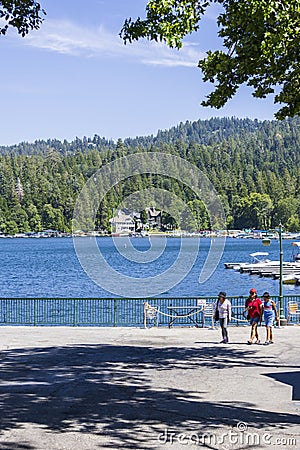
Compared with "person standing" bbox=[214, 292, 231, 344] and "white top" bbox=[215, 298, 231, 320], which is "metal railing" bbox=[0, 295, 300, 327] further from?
"white top" bbox=[215, 298, 231, 320]

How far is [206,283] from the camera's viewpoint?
240ft

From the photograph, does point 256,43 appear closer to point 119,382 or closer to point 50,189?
point 119,382

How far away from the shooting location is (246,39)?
49.2ft

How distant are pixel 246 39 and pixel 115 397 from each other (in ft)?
25.8

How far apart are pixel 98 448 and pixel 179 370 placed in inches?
271

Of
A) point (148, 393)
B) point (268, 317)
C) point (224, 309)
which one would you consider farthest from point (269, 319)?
point (148, 393)

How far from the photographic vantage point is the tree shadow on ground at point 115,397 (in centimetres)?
1134

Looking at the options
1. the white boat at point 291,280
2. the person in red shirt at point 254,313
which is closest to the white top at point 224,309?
the person in red shirt at point 254,313

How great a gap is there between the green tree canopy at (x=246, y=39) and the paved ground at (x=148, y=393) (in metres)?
6.42

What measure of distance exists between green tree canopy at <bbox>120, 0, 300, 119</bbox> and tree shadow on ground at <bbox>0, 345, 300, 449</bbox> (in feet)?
21.8

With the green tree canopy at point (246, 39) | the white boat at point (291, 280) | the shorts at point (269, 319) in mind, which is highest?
the green tree canopy at point (246, 39)

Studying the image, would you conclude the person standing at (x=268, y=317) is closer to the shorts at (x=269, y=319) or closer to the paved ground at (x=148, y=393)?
the shorts at (x=269, y=319)

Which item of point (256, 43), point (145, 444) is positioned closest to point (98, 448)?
point (145, 444)

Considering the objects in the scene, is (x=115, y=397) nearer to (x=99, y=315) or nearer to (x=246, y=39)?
(x=246, y=39)
